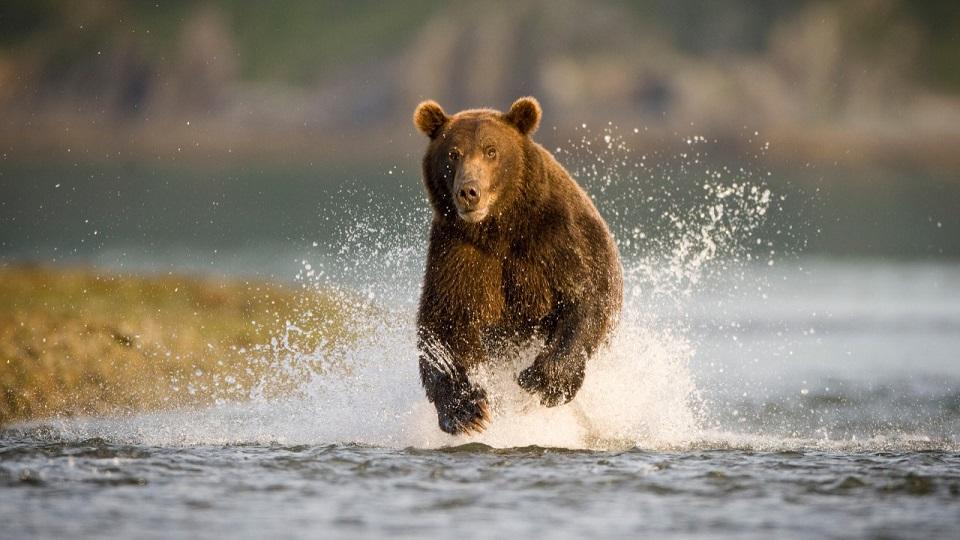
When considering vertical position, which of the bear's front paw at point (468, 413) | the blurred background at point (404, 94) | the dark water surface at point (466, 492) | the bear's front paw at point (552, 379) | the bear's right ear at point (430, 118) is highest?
the blurred background at point (404, 94)

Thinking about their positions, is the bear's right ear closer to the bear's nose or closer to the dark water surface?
the bear's nose

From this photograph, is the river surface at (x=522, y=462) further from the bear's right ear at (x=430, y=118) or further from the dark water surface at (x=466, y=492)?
the bear's right ear at (x=430, y=118)

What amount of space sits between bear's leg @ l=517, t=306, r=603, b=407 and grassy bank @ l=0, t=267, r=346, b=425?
3037 millimetres

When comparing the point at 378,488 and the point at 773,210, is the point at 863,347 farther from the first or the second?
the point at 773,210

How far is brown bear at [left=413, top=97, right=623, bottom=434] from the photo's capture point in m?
9.59

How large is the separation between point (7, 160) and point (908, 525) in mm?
101840

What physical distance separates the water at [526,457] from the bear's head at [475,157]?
1085mm

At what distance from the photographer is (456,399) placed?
9.58 m

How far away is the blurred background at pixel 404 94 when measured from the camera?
75.2 meters

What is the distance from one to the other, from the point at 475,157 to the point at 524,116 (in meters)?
0.68

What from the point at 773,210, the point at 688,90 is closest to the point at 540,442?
the point at 773,210

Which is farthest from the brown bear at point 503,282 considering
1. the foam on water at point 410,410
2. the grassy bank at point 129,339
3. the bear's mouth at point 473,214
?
the grassy bank at point 129,339

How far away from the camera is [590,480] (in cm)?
843

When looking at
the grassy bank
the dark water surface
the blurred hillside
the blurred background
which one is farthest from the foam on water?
the blurred hillside
